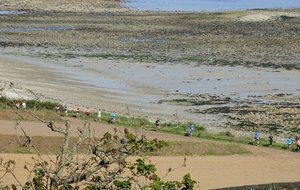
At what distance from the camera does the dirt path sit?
68.2 ft

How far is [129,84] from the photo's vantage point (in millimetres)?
37469

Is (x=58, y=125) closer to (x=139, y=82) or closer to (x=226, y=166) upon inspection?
(x=226, y=166)

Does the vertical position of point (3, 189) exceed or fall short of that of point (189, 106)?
it falls short

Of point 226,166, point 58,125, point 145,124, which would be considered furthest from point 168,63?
point 226,166

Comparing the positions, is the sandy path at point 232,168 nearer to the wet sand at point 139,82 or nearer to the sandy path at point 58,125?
the sandy path at point 58,125

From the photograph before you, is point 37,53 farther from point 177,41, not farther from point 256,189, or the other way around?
point 256,189

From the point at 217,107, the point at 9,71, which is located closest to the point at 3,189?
the point at 217,107

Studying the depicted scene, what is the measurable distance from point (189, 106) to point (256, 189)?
11986mm

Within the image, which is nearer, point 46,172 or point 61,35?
point 46,172

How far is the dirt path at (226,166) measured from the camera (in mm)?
20781

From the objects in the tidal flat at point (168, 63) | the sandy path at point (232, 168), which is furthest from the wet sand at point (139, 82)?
the sandy path at point (232, 168)

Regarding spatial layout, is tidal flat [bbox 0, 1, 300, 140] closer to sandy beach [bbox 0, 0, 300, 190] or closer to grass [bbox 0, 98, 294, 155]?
sandy beach [bbox 0, 0, 300, 190]

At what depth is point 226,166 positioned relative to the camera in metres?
22.5

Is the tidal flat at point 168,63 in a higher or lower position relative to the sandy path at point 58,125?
higher
